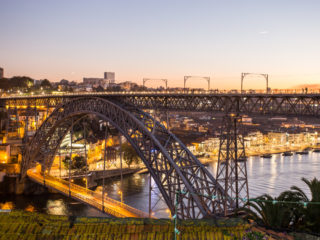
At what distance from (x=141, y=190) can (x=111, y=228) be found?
3072 centimetres

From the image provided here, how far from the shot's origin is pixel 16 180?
36969 millimetres

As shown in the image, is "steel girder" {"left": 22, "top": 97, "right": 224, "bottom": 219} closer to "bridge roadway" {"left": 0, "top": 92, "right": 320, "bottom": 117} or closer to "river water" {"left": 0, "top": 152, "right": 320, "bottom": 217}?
"bridge roadway" {"left": 0, "top": 92, "right": 320, "bottom": 117}

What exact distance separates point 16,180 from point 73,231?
30247 millimetres

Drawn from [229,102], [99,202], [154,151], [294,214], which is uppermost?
[229,102]

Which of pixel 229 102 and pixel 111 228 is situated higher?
pixel 229 102

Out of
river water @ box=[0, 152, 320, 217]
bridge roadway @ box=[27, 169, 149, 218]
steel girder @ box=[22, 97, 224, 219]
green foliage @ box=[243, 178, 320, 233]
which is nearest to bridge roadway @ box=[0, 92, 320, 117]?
steel girder @ box=[22, 97, 224, 219]

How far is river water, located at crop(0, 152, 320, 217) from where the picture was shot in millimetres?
32031

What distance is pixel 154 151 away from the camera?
66.9ft

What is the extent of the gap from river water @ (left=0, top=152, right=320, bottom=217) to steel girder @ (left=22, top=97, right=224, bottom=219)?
3377 mm

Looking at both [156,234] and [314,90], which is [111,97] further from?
[156,234]

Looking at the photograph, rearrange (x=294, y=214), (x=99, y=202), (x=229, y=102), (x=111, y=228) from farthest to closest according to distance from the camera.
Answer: (x=99, y=202), (x=229, y=102), (x=294, y=214), (x=111, y=228)

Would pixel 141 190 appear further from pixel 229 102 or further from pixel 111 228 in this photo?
pixel 111 228

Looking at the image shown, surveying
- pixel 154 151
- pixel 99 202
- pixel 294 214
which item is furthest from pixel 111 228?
pixel 99 202

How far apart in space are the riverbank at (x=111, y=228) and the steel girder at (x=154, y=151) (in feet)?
7.87
